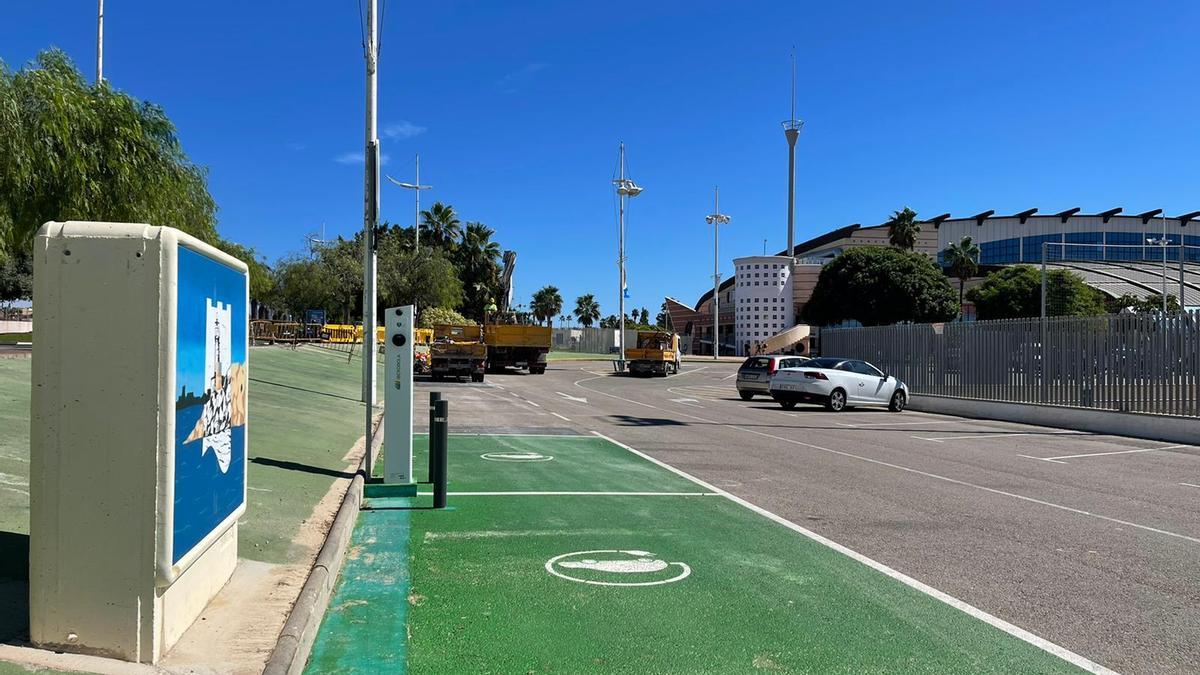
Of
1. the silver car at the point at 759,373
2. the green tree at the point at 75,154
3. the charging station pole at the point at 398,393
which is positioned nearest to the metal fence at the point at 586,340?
the silver car at the point at 759,373

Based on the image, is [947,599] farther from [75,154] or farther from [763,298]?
[763,298]

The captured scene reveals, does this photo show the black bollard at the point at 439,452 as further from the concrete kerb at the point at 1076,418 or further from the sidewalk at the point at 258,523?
the concrete kerb at the point at 1076,418

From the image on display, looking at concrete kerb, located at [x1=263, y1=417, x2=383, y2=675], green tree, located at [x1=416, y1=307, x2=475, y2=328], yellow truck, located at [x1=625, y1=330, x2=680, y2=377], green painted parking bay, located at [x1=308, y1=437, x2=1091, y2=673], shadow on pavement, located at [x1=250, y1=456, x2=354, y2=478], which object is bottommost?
green painted parking bay, located at [x1=308, y1=437, x2=1091, y2=673]

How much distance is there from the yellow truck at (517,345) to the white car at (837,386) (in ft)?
63.1

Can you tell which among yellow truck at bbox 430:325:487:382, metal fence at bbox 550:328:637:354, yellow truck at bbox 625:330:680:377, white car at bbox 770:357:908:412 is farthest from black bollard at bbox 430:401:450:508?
metal fence at bbox 550:328:637:354

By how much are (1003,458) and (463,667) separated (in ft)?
38.8

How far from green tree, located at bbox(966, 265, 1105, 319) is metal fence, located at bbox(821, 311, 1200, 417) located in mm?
46738

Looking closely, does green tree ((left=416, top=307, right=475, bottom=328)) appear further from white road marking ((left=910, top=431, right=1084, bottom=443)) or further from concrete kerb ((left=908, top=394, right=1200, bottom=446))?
white road marking ((left=910, top=431, right=1084, bottom=443))

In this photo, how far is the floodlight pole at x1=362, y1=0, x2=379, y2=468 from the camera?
10.6m

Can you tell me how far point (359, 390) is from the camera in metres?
23.1

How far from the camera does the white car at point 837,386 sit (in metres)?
23.4

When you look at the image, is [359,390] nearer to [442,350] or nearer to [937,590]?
[442,350]

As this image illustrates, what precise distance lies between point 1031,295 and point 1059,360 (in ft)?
196

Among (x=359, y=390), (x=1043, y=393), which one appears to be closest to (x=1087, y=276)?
(x=1043, y=393)
